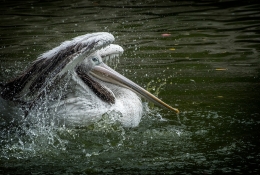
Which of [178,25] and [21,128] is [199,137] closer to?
[21,128]

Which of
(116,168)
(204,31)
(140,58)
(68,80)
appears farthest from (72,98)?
(204,31)

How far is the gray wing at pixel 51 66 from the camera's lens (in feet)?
16.8

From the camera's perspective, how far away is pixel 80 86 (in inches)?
218

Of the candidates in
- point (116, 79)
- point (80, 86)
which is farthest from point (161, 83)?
point (80, 86)

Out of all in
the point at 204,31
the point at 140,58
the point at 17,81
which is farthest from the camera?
the point at 204,31

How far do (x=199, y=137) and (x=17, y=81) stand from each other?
1883mm

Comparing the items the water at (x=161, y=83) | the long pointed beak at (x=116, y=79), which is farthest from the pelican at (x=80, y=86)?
the water at (x=161, y=83)

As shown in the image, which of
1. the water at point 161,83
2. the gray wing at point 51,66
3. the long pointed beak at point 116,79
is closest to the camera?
the water at point 161,83

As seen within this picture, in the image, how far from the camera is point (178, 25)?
35.4 ft

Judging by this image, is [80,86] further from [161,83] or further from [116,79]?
[161,83]

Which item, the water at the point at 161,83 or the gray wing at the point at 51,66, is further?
the gray wing at the point at 51,66

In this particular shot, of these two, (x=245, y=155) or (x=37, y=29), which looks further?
(x=37, y=29)

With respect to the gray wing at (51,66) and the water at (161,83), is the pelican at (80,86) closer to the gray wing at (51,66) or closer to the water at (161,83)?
the gray wing at (51,66)

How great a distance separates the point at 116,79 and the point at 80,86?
2.02 ft
